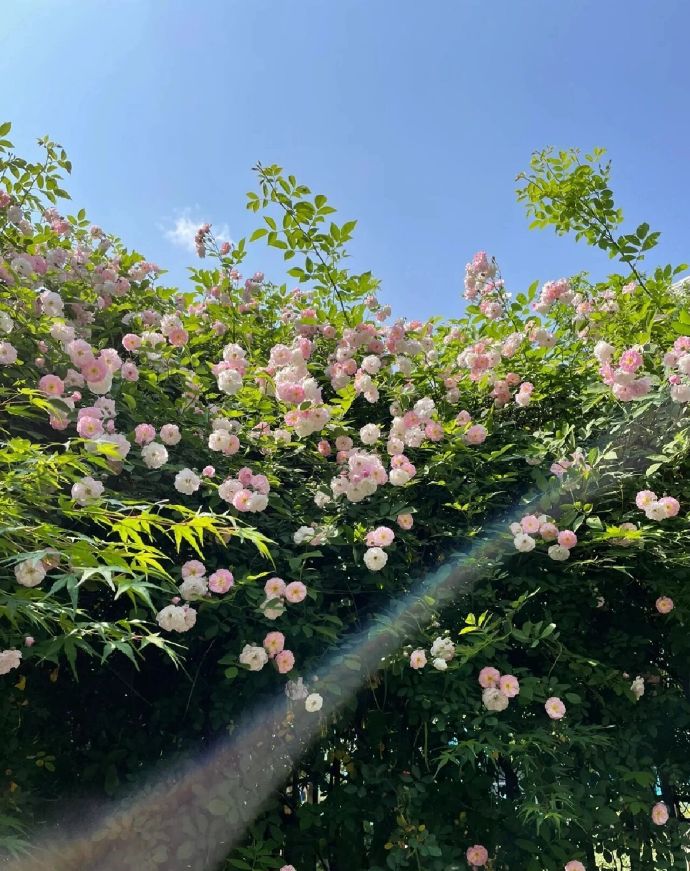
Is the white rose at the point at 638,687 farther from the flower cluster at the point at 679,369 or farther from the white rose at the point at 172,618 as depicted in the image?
the white rose at the point at 172,618

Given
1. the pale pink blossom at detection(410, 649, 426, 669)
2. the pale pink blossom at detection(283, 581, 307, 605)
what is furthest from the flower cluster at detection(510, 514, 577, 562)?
the pale pink blossom at detection(283, 581, 307, 605)

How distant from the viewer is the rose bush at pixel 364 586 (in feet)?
6.36

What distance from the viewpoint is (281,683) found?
2.01 meters

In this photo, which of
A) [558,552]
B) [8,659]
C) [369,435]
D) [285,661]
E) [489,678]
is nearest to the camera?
[8,659]

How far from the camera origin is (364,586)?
2.28 metres

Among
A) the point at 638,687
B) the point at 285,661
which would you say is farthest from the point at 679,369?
the point at 285,661

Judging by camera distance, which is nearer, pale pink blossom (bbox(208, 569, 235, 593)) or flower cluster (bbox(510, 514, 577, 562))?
pale pink blossom (bbox(208, 569, 235, 593))

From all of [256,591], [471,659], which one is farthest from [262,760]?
[471,659]

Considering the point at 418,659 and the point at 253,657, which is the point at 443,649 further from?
the point at 253,657

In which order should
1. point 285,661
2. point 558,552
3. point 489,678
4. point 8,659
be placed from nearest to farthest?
point 8,659
point 285,661
point 489,678
point 558,552

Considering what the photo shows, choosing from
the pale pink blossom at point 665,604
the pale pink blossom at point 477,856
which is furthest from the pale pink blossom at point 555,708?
the pale pink blossom at point 665,604

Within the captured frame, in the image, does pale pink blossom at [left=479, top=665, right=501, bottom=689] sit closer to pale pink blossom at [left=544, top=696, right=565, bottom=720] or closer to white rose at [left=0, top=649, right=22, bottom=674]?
pale pink blossom at [left=544, top=696, right=565, bottom=720]

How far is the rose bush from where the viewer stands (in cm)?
194

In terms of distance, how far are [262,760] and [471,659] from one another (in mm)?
761
